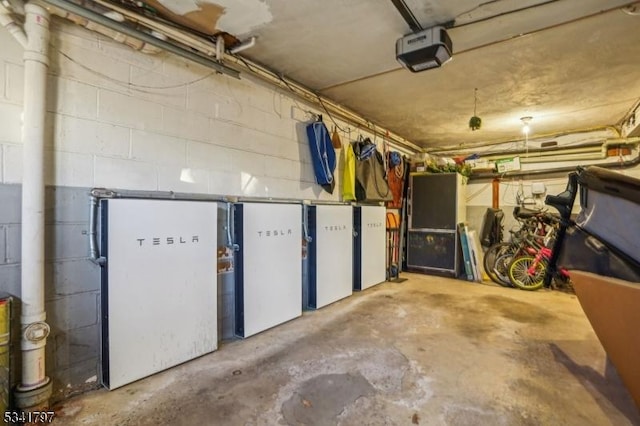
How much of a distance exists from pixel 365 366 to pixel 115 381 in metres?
1.62

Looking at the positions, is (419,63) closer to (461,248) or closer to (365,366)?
(365,366)

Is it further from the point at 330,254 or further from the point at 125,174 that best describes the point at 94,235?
the point at 330,254

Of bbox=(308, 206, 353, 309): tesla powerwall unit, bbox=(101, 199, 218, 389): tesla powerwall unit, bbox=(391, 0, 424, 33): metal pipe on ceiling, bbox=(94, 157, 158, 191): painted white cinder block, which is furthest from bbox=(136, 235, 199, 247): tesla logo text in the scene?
bbox=(391, 0, 424, 33): metal pipe on ceiling

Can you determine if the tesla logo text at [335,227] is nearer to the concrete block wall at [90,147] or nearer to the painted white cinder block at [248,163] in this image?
the painted white cinder block at [248,163]

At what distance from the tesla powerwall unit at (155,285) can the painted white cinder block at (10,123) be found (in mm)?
532

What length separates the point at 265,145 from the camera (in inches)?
122

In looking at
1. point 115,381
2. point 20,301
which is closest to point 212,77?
point 20,301

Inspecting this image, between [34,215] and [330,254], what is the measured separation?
2.68 metres

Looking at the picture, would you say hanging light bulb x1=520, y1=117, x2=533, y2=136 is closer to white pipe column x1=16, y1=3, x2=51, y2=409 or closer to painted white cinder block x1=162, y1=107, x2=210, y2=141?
painted white cinder block x1=162, y1=107, x2=210, y2=141

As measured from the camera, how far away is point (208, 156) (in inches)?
102

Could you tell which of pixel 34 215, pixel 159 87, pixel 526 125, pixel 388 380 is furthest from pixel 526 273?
pixel 34 215

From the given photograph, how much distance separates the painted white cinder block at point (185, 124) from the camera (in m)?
2.33

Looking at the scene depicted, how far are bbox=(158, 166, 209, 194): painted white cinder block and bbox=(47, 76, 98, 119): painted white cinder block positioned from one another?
0.54m

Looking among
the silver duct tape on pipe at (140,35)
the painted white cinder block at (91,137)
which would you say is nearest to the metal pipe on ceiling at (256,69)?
Answer: the silver duct tape on pipe at (140,35)
